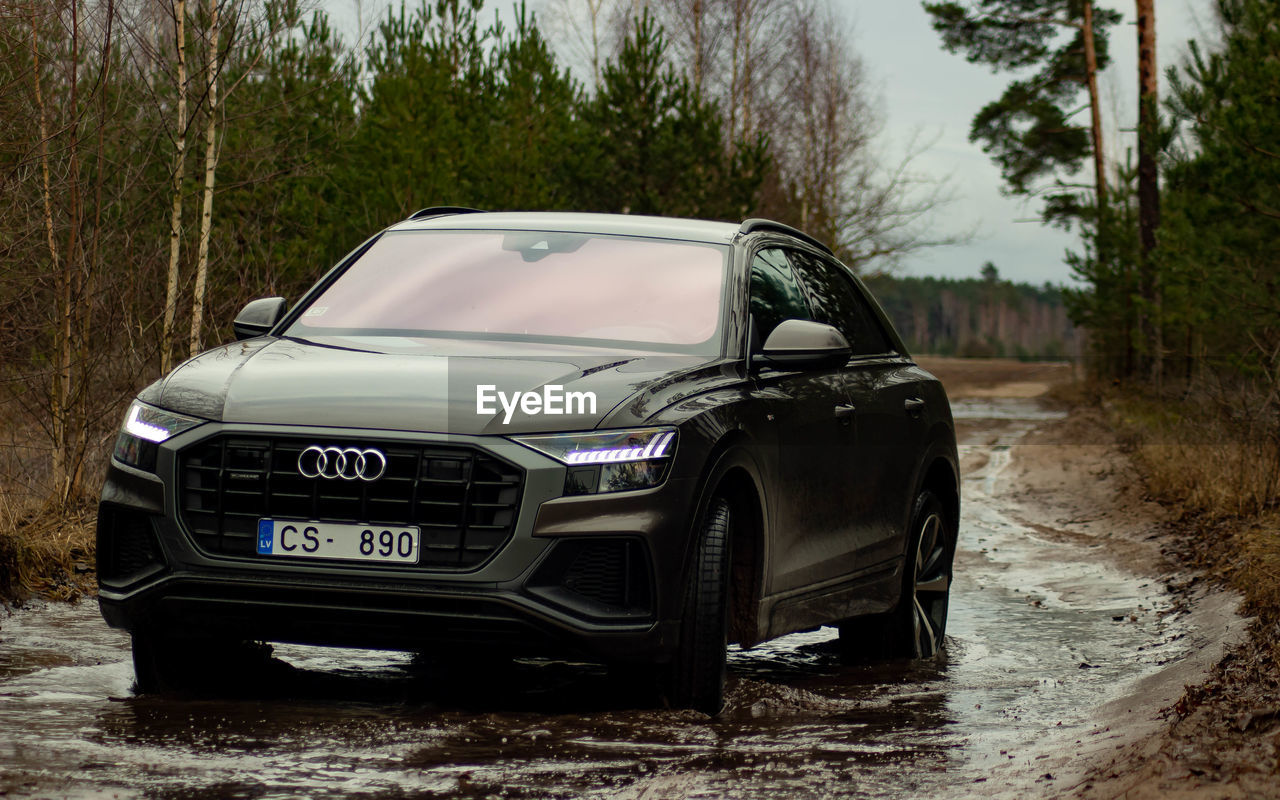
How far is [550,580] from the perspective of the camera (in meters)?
4.75

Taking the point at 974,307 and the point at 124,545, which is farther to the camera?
the point at 974,307

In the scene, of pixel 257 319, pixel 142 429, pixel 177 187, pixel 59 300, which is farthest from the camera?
pixel 177 187

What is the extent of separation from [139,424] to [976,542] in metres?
8.34

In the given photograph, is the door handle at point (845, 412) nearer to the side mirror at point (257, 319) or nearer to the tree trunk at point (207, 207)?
the side mirror at point (257, 319)

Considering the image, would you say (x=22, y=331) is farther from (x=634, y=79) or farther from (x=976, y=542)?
(x=634, y=79)

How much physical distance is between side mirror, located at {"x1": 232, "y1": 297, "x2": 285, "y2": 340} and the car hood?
53 cm

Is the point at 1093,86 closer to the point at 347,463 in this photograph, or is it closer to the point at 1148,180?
the point at 1148,180

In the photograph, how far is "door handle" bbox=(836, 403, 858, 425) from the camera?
6385mm

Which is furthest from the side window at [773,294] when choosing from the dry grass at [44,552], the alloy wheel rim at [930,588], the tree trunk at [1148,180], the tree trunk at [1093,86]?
the tree trunk at [1093,86]

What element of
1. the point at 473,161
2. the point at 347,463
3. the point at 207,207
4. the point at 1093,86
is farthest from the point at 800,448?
the point at 1093,86

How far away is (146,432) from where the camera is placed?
5.06 metres

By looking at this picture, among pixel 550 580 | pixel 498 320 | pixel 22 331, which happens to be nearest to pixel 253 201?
pixel 22 331

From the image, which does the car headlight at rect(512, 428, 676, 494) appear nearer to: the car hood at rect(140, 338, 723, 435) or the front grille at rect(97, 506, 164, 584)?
the car hood at rect(140, 338, 723, 435)

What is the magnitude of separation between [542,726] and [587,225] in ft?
7.31
